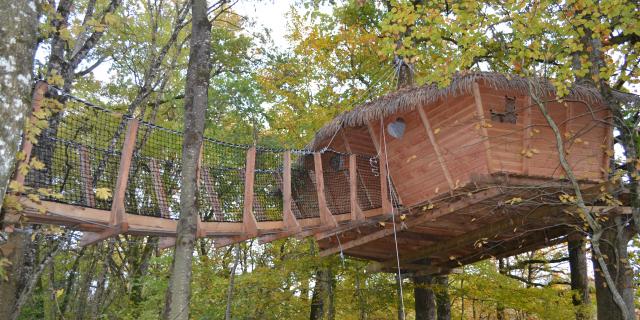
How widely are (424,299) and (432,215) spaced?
11.7 ft

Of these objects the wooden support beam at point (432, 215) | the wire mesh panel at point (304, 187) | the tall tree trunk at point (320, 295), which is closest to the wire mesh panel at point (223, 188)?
the wire mesh panel at point (304, 187)

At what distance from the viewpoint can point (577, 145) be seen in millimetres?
7613

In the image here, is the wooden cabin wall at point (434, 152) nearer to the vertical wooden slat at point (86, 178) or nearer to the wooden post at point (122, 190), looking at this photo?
the wooden post at point (122, 190)

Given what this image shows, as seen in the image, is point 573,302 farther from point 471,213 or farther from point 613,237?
point 471,213

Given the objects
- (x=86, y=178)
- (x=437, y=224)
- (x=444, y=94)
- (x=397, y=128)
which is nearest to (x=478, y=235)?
(x=437, y=224)

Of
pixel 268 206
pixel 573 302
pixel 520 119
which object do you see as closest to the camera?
pixel 520 119

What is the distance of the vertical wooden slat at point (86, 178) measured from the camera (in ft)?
16.6

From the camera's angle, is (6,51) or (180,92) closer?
(6,51)

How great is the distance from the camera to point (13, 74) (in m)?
2.83

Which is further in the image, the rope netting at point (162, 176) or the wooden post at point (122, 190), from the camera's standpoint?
the rope netting at point (162, 176)

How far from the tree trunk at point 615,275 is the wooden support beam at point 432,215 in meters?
1.74

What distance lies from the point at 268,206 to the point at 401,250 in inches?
114

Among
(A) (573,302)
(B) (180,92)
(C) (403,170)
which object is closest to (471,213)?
(C) (403,170)

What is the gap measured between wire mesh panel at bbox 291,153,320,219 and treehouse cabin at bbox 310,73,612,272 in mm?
303
